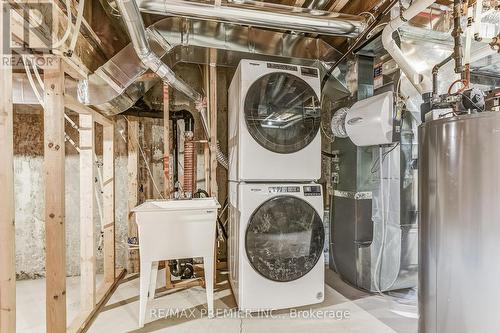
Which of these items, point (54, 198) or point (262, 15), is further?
point (262, 15)

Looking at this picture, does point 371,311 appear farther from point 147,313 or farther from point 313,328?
point 147,313

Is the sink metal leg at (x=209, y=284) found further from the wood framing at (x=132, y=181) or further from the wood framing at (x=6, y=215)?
the wood framing at (x=132, y=181)

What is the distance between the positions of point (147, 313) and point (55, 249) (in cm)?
106

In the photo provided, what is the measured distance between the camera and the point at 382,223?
2.67 metres

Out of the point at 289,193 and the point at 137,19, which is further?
the point at 289,193

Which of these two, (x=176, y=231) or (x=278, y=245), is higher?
(x=176, y=231)

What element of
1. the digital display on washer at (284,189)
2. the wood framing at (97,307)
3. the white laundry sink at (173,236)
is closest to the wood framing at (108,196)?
the wood framing at (97,307)

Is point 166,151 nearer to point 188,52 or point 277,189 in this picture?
point 188,52

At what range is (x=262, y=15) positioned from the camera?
6.84ft

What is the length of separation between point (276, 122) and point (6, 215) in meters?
1.87

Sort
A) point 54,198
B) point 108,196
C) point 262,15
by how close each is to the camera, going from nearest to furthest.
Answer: point 54,198
point 262,15
point 108,196

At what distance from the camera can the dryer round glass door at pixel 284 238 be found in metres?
2.24

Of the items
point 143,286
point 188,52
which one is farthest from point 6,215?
point 188,52

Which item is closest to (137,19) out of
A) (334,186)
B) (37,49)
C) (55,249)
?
(37,49)
